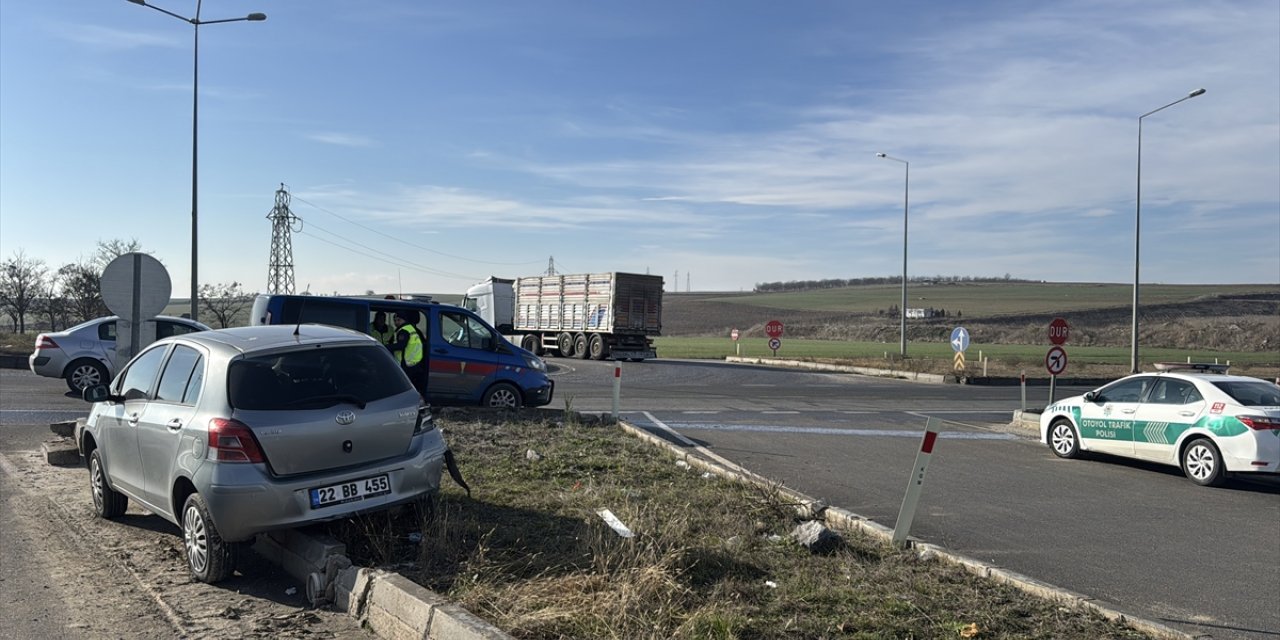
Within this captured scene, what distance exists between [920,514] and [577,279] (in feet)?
102

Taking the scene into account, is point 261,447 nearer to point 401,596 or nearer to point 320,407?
point 320,407

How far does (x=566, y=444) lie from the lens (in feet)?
36.9

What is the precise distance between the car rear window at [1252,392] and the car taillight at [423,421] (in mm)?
9957

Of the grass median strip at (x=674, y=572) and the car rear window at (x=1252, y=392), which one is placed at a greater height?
the car rear window at (x=1252, y=392)

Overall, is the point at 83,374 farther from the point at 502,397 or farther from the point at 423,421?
the point at 423,421

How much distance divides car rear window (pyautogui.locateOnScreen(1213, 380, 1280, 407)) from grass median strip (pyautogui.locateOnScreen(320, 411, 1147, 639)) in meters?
7.15

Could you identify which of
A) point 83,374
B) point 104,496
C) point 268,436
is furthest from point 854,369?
point 268,436

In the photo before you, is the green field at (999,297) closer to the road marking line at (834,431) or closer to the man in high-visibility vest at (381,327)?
the road marking line at (834,431)

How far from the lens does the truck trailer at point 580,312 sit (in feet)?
122

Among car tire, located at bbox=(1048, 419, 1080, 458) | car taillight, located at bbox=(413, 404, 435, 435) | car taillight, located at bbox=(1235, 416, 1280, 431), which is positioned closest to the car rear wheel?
car taillight, located at bbox=(413, 404, 435, 435)

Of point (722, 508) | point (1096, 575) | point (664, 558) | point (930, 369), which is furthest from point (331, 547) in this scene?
point (930, 369)

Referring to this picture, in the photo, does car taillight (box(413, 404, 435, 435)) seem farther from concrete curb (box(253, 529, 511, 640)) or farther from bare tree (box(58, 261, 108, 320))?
bare tree (box(58, 261, 108, 320))

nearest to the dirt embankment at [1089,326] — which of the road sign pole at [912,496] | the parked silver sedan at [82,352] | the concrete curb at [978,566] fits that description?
the parked silver sedan at [82,352]

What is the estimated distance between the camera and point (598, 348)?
3772cm
